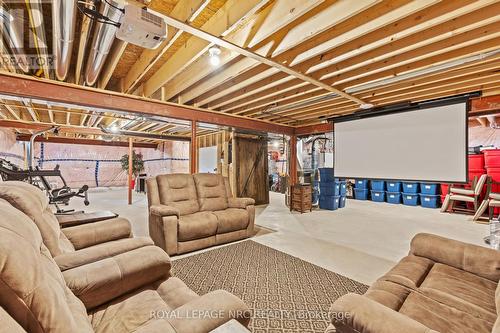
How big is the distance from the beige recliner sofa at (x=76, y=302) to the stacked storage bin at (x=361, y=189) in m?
7.92

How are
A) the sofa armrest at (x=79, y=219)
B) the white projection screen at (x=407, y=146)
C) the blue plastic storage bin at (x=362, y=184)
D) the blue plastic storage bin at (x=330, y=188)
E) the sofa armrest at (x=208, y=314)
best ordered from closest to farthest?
the sofa armrest at (x=208, y=314) < the sofa armrest at (x=79, y=219) < the white projection screen at (x=407, y=146) < the blue plastic storage bin at (x=330, y=188) < the blue plastic storage bin at (x=362, y=184)

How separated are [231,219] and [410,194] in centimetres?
615

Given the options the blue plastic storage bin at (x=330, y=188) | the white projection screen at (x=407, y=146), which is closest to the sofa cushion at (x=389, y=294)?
the white projection screen at (x=407, y=146)

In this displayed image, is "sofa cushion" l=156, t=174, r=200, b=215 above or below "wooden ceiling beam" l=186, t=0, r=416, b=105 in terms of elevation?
below

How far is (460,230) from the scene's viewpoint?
432cm

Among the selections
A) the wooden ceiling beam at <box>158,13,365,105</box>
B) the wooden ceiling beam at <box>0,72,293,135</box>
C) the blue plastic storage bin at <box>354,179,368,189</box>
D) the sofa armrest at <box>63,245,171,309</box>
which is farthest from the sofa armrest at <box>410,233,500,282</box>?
the blue plastic storage bin at <box>354,179,368,189</box>

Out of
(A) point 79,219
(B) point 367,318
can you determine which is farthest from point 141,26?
(B) point 367,318

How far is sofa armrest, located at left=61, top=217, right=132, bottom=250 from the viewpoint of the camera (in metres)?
1.88

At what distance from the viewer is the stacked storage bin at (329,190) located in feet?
20.1

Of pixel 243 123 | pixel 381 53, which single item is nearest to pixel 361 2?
pixel 381 53

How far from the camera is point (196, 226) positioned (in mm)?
3074

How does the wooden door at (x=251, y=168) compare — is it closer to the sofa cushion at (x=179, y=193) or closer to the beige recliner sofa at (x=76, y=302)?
the sofa cushion at (x=179, y=193)

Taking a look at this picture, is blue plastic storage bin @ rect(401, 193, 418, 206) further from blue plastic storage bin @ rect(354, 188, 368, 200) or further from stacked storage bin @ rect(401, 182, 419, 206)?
blue plastic storage bin @ rect(354, 188, 368, 200)

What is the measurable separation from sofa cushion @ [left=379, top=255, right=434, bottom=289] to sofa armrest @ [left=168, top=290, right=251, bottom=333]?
104 centimetres
